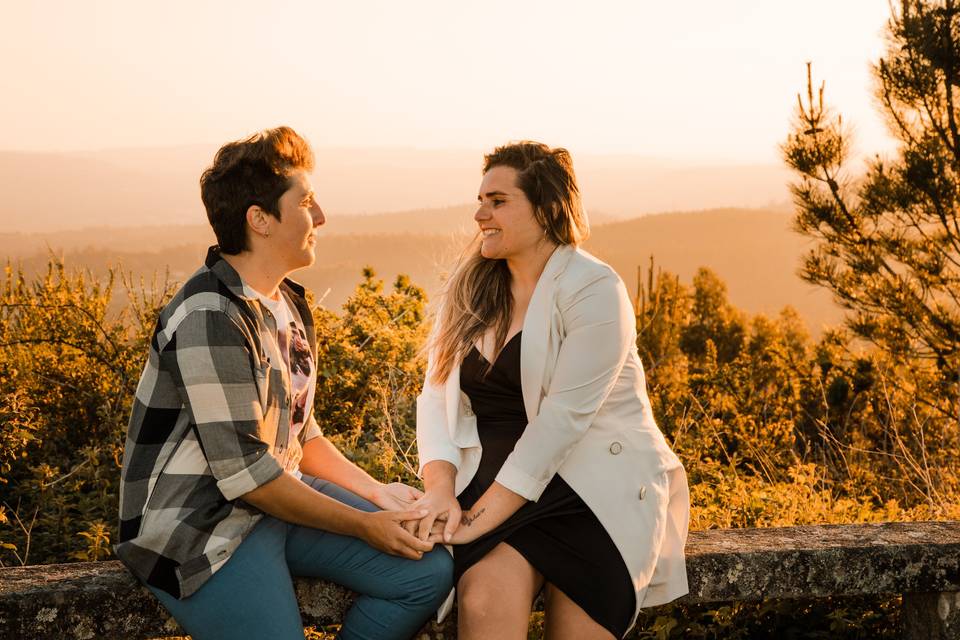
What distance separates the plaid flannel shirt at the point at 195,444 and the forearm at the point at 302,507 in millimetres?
38

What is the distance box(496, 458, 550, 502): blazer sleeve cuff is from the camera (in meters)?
2.31

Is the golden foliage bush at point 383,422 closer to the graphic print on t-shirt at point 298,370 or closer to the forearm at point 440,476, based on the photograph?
the forearm at point 440,476

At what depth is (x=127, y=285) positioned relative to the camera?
460cm

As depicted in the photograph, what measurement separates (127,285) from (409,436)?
1.65 meters

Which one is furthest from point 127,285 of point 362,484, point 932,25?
point 932,25

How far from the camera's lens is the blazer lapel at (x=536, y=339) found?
2.48m

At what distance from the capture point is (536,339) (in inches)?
98.6

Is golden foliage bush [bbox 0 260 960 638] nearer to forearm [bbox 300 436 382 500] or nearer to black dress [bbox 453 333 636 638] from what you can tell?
black dress [bbox 453 333 636 638]

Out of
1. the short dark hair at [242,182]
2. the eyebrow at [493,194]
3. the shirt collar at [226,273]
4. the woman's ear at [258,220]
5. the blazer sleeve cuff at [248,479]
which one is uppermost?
the short dark hair at [242,182]

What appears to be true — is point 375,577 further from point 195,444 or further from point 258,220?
point 258,220

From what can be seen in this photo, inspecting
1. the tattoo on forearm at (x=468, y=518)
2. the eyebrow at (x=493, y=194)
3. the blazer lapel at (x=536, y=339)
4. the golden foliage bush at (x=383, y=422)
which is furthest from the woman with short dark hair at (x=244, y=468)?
the golden foliage bush at (x=383, y=422)

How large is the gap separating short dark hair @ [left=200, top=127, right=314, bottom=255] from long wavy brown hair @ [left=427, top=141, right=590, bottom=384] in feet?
2.38

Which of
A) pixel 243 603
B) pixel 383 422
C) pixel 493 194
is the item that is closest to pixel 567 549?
pixel 243 603

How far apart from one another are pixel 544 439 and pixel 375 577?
55cm
